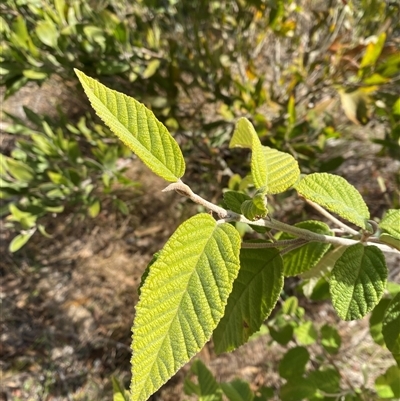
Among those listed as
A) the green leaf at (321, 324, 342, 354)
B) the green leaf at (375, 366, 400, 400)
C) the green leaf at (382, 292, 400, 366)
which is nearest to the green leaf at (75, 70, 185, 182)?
the green leaf at (382, 292, 400, 366)

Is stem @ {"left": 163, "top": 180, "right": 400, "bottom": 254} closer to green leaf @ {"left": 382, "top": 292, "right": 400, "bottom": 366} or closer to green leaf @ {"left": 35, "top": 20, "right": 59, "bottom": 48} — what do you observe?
green leaf @ {"left": 382, "top": 292, "right": 400, "bottom": 366}

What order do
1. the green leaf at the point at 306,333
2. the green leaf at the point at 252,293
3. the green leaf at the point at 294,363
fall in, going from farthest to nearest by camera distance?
the green leaf at the point at 306,333, the green leaf at the point at 294,363, the green leaf at the point at 252,293

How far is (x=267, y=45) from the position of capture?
Answer: 2.85m

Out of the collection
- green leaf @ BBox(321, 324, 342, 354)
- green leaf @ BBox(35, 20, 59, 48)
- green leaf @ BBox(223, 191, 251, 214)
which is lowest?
green leaf @ BBox(321, 324, 342, 354)

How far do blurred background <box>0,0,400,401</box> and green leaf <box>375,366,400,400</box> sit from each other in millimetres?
115

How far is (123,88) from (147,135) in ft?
5.40

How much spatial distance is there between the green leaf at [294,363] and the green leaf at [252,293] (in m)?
0.64

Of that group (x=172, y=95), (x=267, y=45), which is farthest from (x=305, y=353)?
(x=267, y=45)

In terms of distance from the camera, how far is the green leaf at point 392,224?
708 mm

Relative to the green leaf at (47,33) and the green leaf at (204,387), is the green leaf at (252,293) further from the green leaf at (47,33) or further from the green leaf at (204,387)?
the green leaf at (47,33)

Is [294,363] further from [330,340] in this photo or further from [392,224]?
[392,224]

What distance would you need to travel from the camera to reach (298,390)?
1287 millimetres

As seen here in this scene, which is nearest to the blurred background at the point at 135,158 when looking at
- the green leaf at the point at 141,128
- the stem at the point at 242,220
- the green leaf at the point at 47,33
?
the green leaf at the point at 47,33

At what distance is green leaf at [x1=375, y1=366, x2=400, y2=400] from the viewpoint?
116 cm
